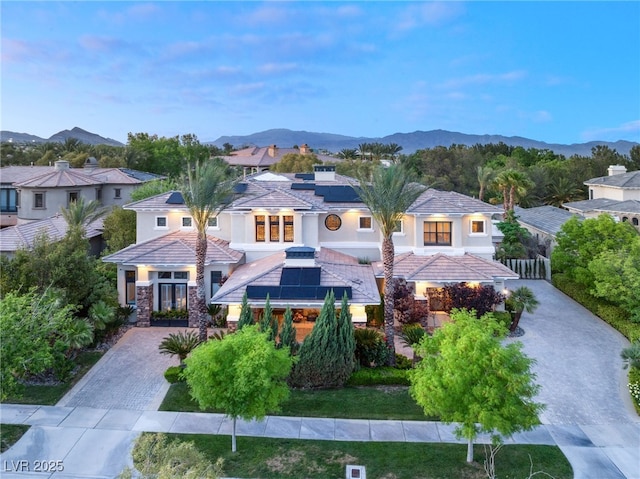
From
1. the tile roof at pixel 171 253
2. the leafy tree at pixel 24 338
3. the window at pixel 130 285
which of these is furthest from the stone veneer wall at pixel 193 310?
the leafy tree at pixel 24 338

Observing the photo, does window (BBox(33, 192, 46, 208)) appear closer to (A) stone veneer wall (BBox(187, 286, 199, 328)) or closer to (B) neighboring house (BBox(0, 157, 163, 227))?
(B) neighboring house (BBox(0, 157, 163, 227))

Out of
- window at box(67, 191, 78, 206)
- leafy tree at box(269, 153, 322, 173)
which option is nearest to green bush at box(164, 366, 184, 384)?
window at box(67, 191, 78, 206)

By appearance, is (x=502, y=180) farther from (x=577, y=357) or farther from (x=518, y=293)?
(x=577, y=357)

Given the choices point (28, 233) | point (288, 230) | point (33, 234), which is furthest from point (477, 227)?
point (28, 233)

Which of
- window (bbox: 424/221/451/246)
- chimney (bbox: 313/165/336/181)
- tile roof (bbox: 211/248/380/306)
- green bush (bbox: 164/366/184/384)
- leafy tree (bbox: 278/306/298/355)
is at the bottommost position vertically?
green bush (bbox: 164/366/184/384)

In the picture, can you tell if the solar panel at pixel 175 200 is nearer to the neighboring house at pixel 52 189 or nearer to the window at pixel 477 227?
the neighboring house at pixel 52 189

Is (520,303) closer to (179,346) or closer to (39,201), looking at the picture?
(179,346)
